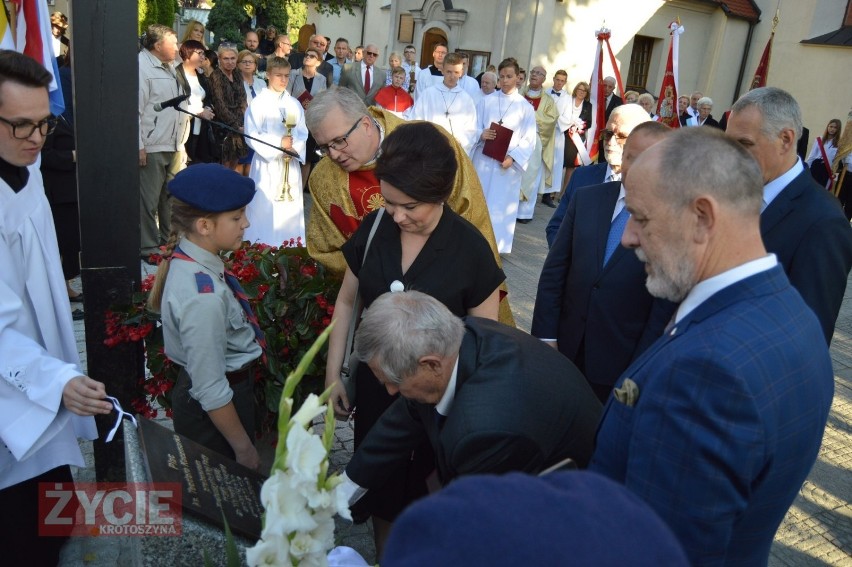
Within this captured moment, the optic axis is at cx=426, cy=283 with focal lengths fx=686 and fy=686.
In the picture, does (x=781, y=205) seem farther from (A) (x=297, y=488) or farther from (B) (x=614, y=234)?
(A) (x=297, y=488)

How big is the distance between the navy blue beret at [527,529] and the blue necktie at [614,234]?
7.89ft

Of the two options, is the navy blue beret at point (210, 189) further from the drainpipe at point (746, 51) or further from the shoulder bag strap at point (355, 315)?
the drainpipe at point (746, 51)

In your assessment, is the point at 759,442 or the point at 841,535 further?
the point at 841,535

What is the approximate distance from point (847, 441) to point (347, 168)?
3.95 metres

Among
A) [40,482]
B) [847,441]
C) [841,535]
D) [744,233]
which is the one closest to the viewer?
[744,233]

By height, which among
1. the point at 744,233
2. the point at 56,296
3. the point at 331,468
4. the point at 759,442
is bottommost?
the point at 331,468

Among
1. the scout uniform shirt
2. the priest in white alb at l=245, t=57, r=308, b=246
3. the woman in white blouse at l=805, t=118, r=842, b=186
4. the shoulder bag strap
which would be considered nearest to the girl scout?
the scout uniform shirt

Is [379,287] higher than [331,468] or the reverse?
higher

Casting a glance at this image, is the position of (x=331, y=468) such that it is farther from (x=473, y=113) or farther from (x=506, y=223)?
(x=473, y=113)

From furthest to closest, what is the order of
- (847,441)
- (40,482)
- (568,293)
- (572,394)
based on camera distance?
(847,441) → (568,293) → (40,482) → (572,394)

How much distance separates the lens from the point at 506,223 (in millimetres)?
8820

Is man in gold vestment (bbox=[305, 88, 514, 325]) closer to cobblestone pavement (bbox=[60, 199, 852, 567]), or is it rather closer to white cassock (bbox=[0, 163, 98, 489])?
white cassock (bbox=[0, 163, 98, 489])

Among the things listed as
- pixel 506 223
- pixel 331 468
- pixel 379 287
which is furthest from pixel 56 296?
pixel 506 223

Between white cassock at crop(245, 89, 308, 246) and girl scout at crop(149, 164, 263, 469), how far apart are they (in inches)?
188
